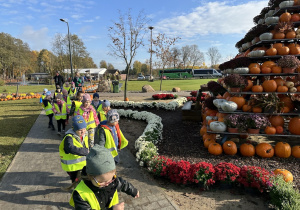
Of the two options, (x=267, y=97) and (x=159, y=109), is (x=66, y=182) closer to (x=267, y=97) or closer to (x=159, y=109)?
(x=267, y=97)

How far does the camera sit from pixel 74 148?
3.53m

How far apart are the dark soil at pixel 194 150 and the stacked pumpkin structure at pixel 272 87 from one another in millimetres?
195

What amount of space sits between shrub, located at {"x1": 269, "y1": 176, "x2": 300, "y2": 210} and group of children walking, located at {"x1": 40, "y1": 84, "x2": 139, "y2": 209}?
7.71ft

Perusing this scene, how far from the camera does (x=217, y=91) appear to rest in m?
7.14

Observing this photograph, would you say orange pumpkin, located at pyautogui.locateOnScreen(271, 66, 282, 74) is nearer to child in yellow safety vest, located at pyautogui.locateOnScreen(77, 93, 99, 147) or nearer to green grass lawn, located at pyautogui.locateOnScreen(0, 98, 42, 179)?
child in yellow safety vest, located at pyautogui.locateOnScreen(77, 93, 99, 147)

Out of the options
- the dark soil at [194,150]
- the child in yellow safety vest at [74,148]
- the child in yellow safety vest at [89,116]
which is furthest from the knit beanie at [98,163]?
the child in yellow safety vest at [89,116]

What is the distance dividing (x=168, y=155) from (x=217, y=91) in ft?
9.97

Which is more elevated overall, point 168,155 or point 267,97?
point 267,97

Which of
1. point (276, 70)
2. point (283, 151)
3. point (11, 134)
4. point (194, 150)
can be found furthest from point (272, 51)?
point (11, 134)

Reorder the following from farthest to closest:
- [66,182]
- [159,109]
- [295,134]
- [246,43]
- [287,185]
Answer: [159,109]
[246,43]
[295,134]
[66,182]
[287,185]

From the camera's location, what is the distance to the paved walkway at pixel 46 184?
367 cm

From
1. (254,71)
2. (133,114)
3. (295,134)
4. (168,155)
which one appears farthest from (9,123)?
(295,134)

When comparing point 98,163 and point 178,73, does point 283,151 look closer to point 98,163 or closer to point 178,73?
point 98,163

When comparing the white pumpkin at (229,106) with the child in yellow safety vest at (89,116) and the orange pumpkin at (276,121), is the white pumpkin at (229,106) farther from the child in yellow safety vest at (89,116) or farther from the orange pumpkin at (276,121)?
the child in yellow safety vest at (89,116)
